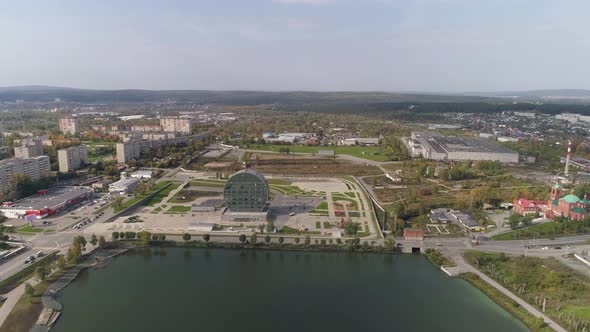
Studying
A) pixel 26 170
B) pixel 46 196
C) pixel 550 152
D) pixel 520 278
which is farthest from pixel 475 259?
pixel 550 152

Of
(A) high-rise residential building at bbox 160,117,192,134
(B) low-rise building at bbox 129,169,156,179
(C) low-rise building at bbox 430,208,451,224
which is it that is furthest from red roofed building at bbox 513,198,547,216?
(A) high-rise residential building at bbox 160,117,192,134

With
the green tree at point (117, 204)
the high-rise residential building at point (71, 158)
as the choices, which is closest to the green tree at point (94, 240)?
the green tree at point (117, 204)

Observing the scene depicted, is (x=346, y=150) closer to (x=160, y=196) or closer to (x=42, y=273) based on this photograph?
(x=160, y=196)

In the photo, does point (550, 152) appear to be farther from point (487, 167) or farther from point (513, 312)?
point (513, 312)

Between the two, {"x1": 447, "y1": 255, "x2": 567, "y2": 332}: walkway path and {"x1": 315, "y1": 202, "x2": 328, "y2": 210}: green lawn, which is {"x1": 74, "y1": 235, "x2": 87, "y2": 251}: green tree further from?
{"x1": 447, "y1": 255, "x2": 567, "y2": 332}: walkway path

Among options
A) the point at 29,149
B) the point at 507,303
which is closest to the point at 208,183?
the point at 29,149
